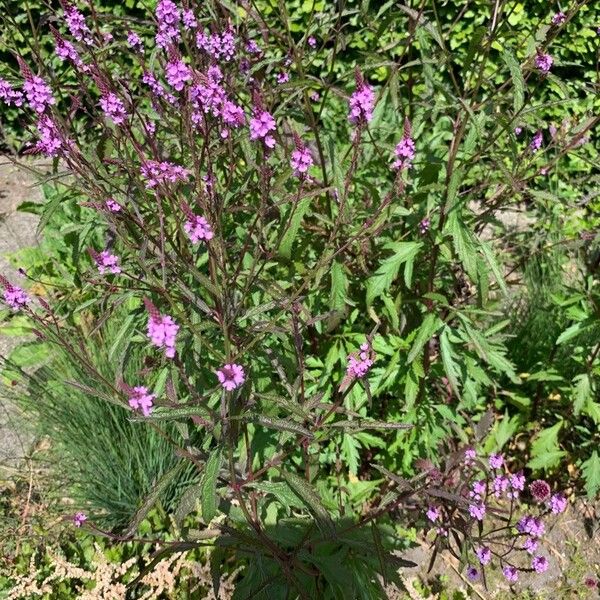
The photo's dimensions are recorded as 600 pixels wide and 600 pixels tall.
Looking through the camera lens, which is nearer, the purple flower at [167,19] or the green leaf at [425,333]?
the purple flower at [167,19]

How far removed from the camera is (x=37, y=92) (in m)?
1.79

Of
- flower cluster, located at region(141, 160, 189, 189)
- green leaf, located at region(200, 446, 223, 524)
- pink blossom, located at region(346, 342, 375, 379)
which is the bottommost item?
green leaf, located at region(200, 446, 223, 524)

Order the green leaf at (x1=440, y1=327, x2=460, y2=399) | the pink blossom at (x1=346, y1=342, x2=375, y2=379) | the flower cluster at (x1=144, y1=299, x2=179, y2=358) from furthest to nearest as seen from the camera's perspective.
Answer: the green leaf at (x1=440, y1=327, x2=460, y2=399)
the pink blossom at (x1=346, y1=342, x2=375, y2=379)
the flower cluster at (x1=144, y1=299, x2=179, y2=358)

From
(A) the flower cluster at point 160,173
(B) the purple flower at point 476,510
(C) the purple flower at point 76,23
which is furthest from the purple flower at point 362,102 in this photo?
(B) the purple flower at point 476,510

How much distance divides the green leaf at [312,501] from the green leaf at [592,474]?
1.57 m

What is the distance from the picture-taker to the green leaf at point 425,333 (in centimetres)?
247

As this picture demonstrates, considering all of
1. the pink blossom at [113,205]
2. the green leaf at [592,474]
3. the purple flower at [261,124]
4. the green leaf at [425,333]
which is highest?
the purple flower at [261,124]

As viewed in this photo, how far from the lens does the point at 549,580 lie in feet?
9.61

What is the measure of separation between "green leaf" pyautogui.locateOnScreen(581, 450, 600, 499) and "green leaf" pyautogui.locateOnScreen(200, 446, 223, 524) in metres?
1.91

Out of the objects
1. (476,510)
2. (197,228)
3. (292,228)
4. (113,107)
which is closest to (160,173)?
(113,107)

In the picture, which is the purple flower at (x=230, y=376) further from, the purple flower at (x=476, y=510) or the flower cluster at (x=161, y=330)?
the purple flower at (x=476, y=510)

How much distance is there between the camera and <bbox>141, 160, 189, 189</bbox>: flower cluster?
184cm

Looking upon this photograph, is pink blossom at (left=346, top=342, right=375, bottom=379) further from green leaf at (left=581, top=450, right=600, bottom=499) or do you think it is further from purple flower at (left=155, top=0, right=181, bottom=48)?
green leaf at (left=581, top=450, right=600, bottom=499)

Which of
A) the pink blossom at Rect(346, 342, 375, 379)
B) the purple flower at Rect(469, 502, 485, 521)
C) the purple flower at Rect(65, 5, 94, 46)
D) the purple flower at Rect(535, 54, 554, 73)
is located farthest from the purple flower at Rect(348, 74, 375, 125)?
the purple flower at Rect(469, 502, 485, 521)
